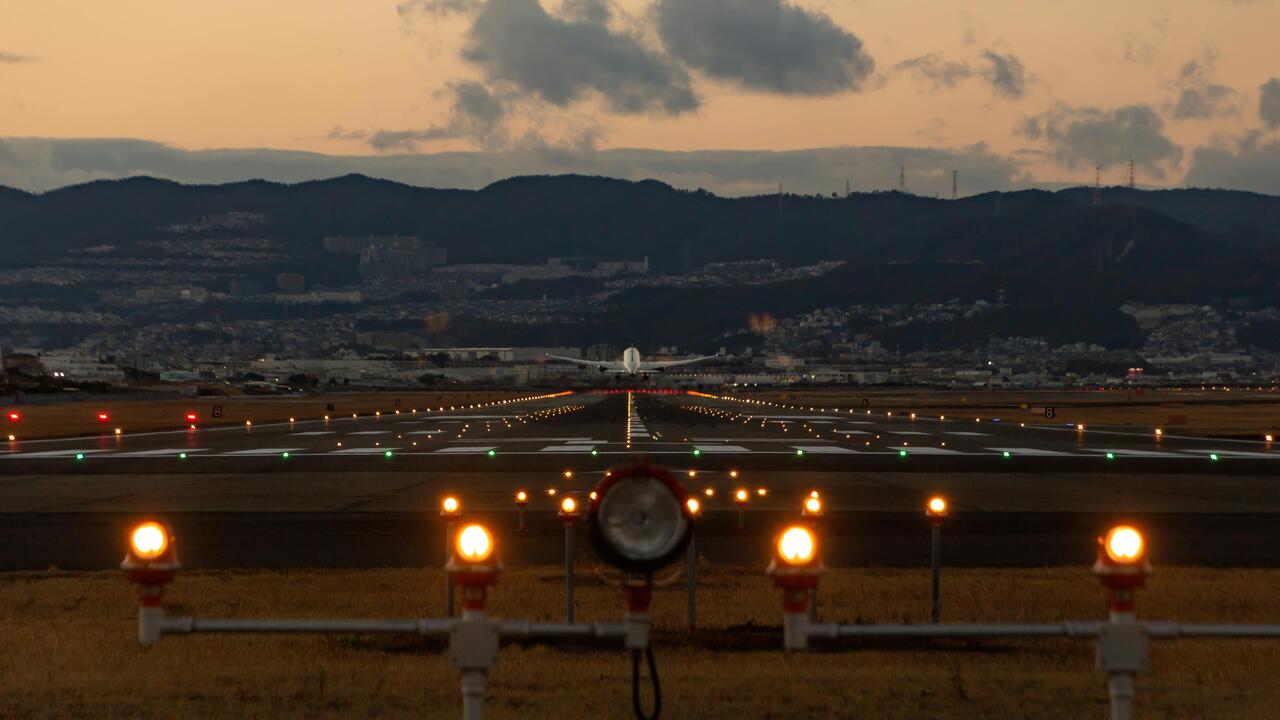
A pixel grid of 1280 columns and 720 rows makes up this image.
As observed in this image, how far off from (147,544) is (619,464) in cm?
3580

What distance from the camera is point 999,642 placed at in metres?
16.7

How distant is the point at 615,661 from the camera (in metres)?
15.5

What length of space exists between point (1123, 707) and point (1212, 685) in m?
6.07

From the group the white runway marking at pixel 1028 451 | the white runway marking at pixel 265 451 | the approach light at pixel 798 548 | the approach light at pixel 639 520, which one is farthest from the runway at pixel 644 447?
the approach light at pixel 798 548

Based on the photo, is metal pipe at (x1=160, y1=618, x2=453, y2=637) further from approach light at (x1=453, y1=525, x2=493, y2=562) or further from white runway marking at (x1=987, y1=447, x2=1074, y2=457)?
white runway marking at (x1=987, y1=447, x2=1074, y2=457)

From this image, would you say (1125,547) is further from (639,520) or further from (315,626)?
(315,626)

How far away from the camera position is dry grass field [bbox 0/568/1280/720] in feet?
44.3

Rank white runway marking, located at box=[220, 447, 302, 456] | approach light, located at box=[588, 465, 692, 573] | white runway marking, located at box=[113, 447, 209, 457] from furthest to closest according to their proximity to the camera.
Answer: white runway marking, located at box=[220, 447, 302, 456]
white runway marking, located at box=[113, 447, 209, 457]
approach light, located at box=[588, 465, 692, 573]

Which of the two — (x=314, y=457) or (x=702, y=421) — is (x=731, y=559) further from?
(x=702, y=421)

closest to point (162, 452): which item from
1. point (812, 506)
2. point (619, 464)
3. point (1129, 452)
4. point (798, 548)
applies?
point (619, 464)

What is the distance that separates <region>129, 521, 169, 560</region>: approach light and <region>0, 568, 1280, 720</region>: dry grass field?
13.6 ft

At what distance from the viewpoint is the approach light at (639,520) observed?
361 inches

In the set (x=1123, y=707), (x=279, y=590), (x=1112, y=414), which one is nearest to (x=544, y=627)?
(x=1123, y=707)

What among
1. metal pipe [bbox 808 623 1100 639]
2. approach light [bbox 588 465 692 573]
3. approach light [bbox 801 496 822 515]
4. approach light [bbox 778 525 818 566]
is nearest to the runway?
approach light [bbox 801 496 822 515]
